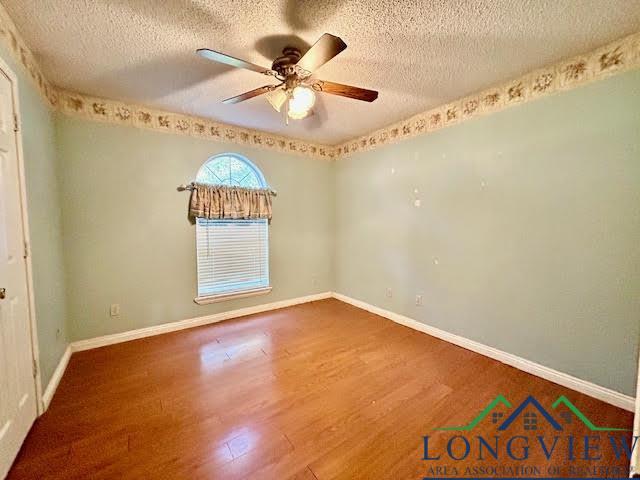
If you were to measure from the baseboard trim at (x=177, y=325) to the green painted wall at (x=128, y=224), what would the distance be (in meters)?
0.06

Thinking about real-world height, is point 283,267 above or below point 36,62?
below

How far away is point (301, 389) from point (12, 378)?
63.7 inches

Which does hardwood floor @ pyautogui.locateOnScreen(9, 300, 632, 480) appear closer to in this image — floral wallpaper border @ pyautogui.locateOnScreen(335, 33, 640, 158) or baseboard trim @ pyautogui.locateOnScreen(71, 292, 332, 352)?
baseboard trim @ pyautogui.locateOnScreen(71, 292, 332, 352)

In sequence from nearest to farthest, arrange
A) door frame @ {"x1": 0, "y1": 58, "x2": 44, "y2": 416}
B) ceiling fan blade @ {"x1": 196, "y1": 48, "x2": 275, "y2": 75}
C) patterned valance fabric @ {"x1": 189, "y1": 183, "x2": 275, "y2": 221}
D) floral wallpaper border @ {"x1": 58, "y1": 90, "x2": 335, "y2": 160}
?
ceiling fan blade @ {"x1": 196, "y1": 48, "x2": 275, "y2": 75}, door frame @ {"x1": 0, "y1": 58, "x2": 44, "y2": 416}, floral wallpaper border @ {"x1": 58, "y1": 90, "x2": 335, "y2": 160}, patterned valance fabric @ {"x1": 189, "y1": 183, "x2": 275, "y2": 221}

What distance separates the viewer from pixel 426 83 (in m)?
2.23

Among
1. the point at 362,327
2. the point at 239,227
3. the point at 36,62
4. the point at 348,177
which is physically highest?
the point at 36,62

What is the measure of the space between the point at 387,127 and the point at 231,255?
255cm

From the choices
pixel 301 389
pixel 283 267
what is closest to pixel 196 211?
pixel 283 267

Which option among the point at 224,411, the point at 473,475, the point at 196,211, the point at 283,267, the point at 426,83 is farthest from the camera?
the point at 283,267

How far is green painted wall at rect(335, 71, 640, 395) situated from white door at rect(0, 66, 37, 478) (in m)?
3.18

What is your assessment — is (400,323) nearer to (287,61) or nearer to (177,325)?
(177,325)

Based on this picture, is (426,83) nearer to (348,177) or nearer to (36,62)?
(348,177)

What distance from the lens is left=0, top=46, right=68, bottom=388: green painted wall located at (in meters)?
1.71

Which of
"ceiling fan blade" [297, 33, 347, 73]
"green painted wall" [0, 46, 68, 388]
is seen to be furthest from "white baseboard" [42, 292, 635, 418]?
"ceiling fan blade" [297, 33, 347, 73]
